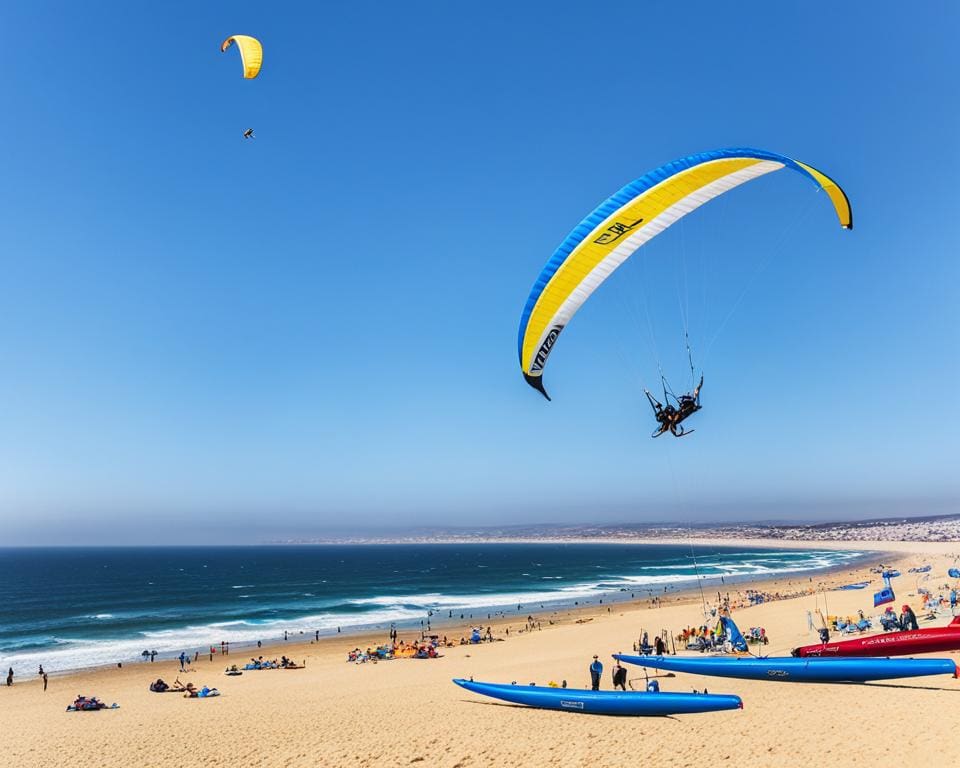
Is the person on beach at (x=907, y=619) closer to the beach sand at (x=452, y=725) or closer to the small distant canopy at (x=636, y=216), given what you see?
the beach sand at (x=452, y=725)

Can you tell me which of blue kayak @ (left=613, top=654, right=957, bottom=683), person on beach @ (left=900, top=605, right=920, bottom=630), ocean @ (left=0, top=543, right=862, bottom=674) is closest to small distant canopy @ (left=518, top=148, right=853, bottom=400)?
blue kayak @ (left=613, top=654, right=957, bottom=683)

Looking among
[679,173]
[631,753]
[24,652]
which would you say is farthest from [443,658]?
[24,652]

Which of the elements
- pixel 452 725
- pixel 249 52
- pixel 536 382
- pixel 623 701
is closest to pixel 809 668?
pixel 623 701

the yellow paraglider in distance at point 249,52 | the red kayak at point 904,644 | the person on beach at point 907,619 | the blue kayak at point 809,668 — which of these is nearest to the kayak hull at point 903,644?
the red kayak at point 904,644

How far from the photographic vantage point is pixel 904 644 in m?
14.2

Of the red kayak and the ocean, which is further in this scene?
the ocean

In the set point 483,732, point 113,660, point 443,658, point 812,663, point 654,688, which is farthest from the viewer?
point 113,660

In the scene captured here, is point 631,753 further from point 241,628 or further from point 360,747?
point 241,628

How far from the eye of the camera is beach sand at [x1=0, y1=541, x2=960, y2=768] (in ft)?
32.0

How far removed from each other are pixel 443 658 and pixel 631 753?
52.1ft

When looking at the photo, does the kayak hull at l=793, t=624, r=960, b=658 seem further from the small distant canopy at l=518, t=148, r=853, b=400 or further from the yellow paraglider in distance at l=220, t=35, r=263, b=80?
the yellow paraglider in distance at l=220, t=35, r=263, b=80

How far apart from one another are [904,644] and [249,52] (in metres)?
24.6

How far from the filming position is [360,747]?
1142 centimetres

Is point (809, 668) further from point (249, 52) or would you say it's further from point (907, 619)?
point (249, 52)
